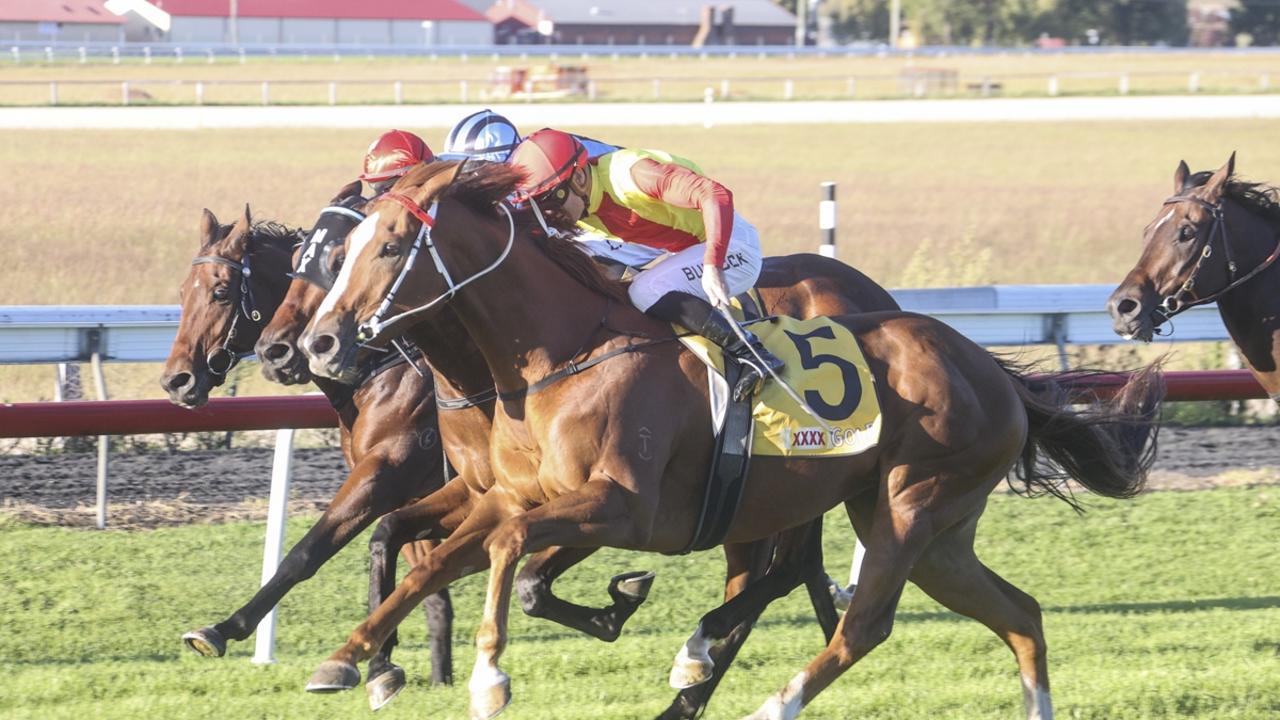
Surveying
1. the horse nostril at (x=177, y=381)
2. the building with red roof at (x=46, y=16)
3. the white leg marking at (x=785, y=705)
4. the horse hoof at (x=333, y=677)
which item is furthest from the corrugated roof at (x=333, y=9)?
the white leg marking at (x=785, y=705)

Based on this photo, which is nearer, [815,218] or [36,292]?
[36,292]

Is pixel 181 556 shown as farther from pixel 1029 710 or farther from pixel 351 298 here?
pixel 1029 710

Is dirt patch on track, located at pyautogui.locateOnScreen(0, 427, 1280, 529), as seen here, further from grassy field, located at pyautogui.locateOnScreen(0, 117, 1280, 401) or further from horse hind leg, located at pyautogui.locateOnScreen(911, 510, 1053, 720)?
horse hind leg, located at pyautogui.locateOnScreen(911, 510, 1053, 720)

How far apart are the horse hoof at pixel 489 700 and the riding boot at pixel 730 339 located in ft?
3.41

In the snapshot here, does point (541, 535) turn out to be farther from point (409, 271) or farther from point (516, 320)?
point (409, 271)

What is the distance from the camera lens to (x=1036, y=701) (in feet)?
14.8

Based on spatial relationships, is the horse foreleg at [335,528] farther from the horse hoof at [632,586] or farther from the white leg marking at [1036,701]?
the white leg marking at [1036,701]

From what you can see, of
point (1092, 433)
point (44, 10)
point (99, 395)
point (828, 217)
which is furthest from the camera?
point (44, 10)

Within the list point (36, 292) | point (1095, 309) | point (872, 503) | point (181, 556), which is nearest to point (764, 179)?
point (36, 292)

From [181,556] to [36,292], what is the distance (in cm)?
571

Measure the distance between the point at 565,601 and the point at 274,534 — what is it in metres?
1.36

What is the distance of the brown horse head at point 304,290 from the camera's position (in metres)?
4.37

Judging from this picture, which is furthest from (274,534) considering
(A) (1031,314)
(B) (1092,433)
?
(A) (1031,314)

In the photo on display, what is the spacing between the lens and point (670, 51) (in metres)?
55.7
